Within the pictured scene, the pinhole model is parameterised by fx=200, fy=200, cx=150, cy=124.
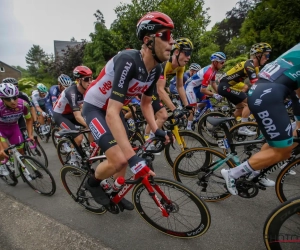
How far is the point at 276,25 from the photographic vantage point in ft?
35.3

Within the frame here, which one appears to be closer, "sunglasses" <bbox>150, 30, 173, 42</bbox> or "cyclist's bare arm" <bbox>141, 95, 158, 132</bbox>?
"sunglasses" <bbox>150, 30, 173, 42</bbox>

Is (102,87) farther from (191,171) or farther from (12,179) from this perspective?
(12,179)

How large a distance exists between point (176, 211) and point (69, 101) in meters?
2.85

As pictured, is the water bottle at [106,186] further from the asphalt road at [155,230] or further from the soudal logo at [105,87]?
the soudal logo at [105,87]

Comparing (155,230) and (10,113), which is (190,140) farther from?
(10,113)

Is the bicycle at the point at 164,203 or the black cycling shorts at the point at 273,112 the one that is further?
the bicycle at the point at 164,203

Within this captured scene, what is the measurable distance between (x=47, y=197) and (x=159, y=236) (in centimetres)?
210

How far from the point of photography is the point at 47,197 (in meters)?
3.35

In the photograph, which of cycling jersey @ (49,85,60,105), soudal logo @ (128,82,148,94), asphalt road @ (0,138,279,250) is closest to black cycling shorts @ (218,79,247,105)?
asphalt road @ (0,138,279,250)

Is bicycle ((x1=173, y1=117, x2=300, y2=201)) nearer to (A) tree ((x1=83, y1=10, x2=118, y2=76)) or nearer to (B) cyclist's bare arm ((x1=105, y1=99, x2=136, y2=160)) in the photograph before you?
(B) cyclist's bare arm ((x1=105, y1=99, x2=136, y2=160))

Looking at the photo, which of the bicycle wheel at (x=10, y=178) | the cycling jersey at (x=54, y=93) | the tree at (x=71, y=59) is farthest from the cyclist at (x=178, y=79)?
the tree at (x=71, y=59)

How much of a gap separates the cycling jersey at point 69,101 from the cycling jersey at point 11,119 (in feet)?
1.95

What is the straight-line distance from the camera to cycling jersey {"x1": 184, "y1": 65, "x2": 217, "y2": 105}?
16.8ft

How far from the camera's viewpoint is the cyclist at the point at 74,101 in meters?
3.79
